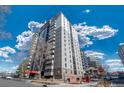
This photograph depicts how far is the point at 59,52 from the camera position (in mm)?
29172

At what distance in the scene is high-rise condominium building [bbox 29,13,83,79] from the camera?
2845 centimetres

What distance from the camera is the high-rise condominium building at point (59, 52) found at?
28.5 meters
